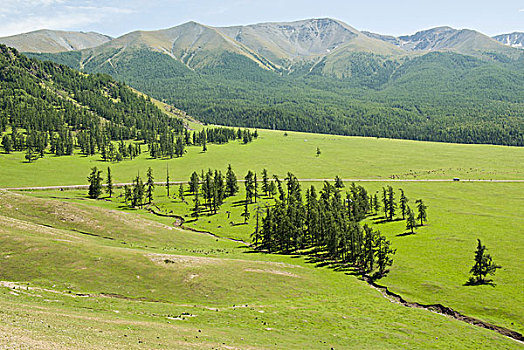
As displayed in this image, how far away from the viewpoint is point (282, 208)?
12719 centimetres

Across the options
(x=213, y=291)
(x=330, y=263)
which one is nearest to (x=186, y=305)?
(x=213, y=291)

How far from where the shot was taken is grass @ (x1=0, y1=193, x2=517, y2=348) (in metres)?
40.7

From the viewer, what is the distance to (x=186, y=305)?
6009 cm

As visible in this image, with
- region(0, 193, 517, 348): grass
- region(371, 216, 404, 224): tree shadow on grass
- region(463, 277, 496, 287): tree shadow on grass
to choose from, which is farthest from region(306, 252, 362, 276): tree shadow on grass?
region(371, 216, 404, 224): tree shadow on grass

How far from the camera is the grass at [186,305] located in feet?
134

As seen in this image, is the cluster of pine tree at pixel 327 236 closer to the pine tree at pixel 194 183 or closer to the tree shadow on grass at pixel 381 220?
the tree shadow on grass at pixel 381 220

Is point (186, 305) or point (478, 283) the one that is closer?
point (186, 305)

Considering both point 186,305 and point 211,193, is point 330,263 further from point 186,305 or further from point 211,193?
point 211,193

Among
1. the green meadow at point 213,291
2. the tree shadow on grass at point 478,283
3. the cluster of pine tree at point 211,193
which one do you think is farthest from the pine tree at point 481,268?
the cluster of pine tree at point 211,193

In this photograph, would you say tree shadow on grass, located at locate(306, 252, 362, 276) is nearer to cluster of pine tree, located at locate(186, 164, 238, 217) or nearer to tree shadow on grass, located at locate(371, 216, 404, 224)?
tree shadow on grass, located at locate(371, 216, 404, 224)

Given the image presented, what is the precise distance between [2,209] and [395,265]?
4138 inches

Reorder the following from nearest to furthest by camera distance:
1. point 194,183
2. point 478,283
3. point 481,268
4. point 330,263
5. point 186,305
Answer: point 186,305 < point 478,283 < point 481,268 < point 330,263 < point 194,183

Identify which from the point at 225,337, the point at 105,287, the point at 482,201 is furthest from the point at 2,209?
the point at 482,201

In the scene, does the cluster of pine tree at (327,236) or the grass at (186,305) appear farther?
the cluster of pine tree at (327,236)
